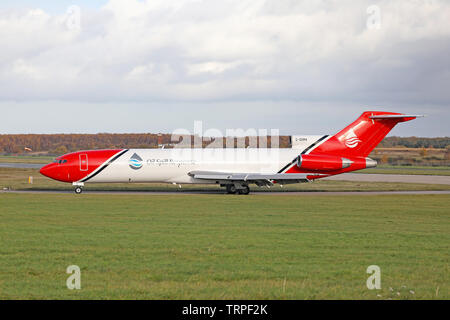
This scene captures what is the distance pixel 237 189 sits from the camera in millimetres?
40188

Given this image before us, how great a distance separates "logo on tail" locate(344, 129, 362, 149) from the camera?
1610 inches

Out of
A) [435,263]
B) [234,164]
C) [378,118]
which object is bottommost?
[435,263]

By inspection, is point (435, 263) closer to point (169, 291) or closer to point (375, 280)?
point (375, 280)

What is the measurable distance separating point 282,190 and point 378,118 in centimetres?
914

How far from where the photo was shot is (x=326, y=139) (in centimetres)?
4119

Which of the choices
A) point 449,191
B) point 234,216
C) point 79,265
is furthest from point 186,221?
point 449,191

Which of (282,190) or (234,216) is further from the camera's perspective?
(282,190)

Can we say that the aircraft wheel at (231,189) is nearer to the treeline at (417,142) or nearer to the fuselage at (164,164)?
the fuselage at (164,164)

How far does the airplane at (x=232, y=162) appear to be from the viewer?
39844 millimetres

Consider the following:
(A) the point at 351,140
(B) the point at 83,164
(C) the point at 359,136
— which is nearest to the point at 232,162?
(A) the point at 351,140

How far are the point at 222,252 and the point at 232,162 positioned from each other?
25.1 m

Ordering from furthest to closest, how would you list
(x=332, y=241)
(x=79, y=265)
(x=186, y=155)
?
(x=186, y=155) < (x=332, y=241) < (x=79, y=265)

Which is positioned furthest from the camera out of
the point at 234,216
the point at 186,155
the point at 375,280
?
the point at 186,155

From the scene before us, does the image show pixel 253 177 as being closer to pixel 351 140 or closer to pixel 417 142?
pixel 351 140
